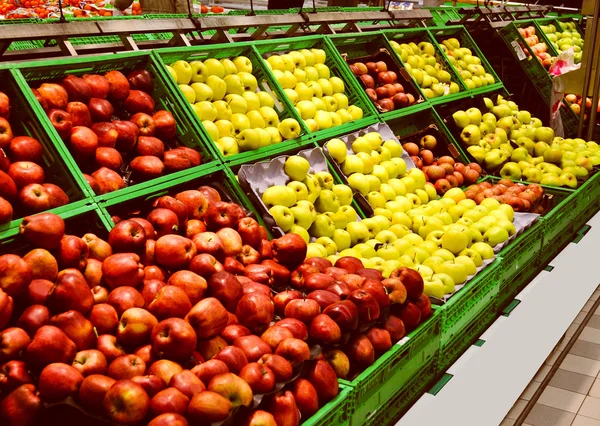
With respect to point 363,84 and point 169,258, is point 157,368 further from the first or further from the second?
point 363,84

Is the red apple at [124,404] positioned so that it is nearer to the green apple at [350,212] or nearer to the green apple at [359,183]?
the green apple at [350,212]

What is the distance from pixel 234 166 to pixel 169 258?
1139mm

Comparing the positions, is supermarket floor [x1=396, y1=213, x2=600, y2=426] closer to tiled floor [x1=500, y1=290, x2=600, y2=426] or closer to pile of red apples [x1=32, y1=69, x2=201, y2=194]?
tiled floor [x1=500, y1=290, x2=600, y2=426]

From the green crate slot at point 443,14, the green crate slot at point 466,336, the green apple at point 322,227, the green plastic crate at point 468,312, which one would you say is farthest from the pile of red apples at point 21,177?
the green crate slot at point 443,14

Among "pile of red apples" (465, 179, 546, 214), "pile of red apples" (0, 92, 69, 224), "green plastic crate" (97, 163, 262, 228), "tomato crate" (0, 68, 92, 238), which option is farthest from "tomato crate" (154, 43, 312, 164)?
"pile of red apples" (465, 179, 546, 214)

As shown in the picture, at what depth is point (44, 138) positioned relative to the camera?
2.65 m

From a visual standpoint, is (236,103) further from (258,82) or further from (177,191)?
(177,191)

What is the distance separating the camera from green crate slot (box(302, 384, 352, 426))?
2.16m

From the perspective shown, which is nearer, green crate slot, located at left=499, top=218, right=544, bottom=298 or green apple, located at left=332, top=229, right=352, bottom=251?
green apple, located at left=332, top=229, right=352, bottom=251

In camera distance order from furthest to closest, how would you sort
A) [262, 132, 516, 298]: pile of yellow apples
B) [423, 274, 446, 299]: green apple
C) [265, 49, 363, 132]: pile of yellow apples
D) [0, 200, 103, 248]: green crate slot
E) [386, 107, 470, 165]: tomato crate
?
[386, 107, 470, 165]: tomato crate < [265, 49, 363, 132]: pile of yellow apples < [262, 132, 516, 298]: pile of yellow apples < [423, 274, 446, 299]: green apple < [0, 200, 103, 248]: green crate slot

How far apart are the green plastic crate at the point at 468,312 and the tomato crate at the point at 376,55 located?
1853 millimetres

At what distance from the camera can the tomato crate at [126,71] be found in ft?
8.82

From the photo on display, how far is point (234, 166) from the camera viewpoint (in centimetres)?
350

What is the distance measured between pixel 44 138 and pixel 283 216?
1.23m
